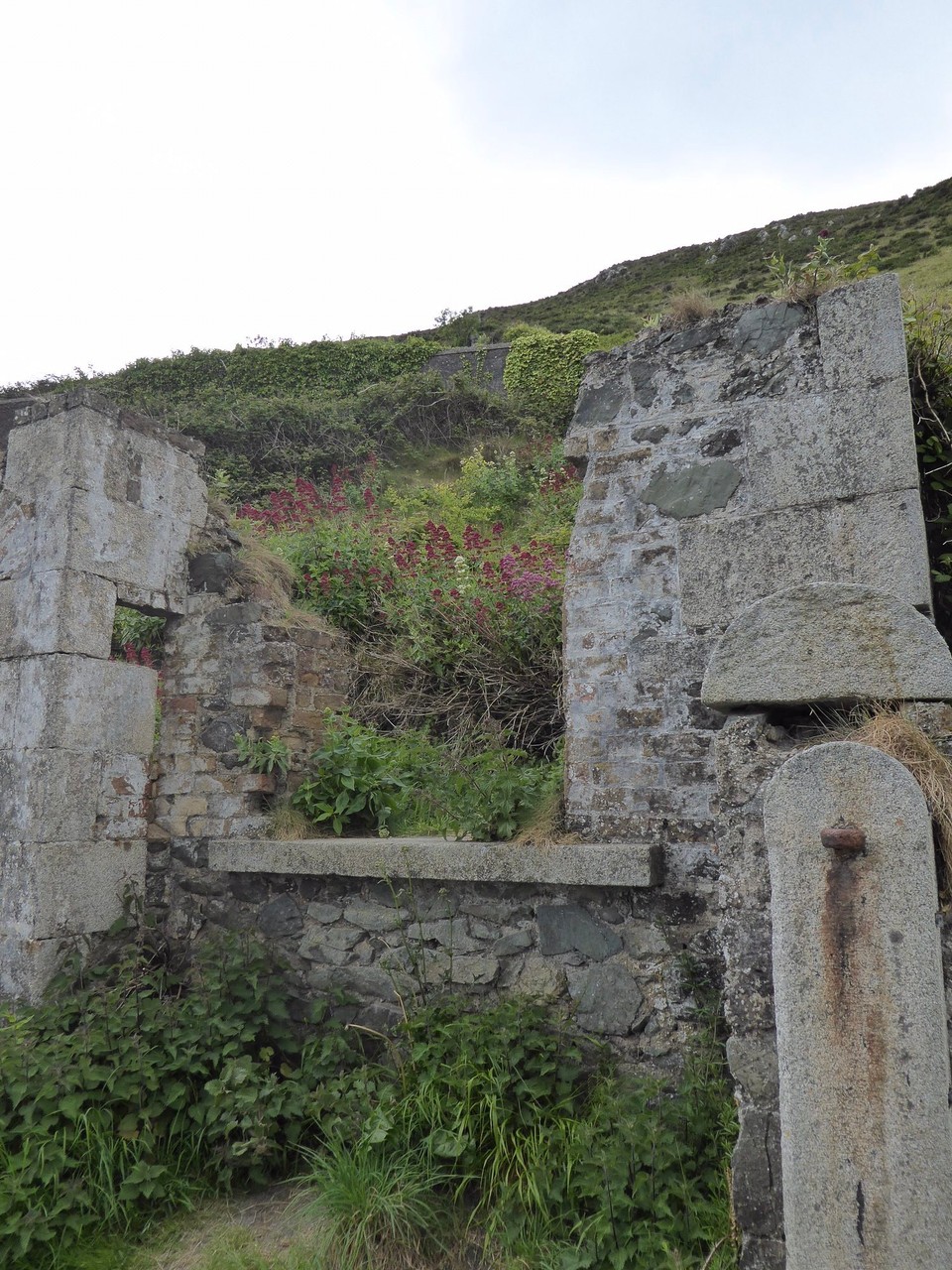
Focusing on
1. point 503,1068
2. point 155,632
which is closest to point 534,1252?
point 503,1068

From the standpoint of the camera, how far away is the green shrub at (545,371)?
50.5ft

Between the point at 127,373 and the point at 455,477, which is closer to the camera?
the point at 455,477

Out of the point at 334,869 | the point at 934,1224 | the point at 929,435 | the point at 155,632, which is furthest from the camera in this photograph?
the point at 155,632

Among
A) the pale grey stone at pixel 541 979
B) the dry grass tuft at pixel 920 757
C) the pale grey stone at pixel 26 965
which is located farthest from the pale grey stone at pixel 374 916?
the dry grass tuft at pixel 920 757

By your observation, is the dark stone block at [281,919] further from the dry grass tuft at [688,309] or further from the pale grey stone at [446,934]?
the dry grass tuft at [688,309]

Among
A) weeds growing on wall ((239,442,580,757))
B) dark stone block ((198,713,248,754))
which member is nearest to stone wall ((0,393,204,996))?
dark stone block ((198,713,248,754))

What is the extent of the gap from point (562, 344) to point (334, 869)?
13.7m

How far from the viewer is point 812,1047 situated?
199cm

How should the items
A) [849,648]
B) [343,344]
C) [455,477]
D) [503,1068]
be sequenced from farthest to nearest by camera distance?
[343,344] < [455,477] < [503,1068] < [849,648]

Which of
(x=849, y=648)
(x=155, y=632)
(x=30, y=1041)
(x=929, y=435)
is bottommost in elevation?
(x=30, y=1041)

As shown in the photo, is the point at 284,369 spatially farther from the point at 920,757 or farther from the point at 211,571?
the point at 920,757

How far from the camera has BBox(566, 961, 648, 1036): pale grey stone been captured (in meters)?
3.58

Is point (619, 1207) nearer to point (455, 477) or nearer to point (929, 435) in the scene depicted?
point (929, 435)

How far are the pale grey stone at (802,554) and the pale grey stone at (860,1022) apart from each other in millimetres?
1485
